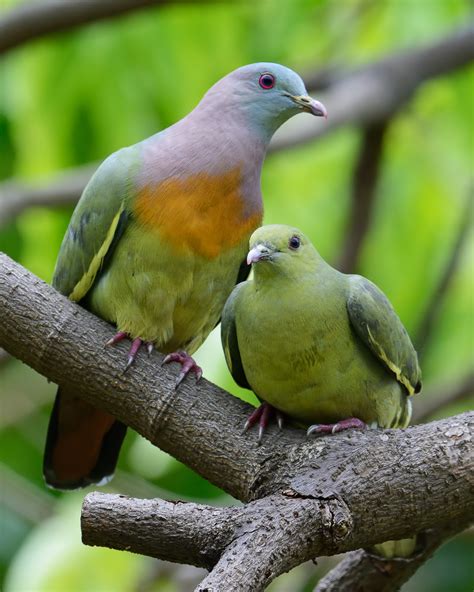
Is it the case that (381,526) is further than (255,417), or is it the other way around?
(255,417)

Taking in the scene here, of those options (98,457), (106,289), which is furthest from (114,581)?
(106,289)

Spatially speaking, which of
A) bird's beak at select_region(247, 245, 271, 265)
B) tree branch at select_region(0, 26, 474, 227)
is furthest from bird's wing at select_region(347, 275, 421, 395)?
tree branch at select_region(0, 26, 474, 227)

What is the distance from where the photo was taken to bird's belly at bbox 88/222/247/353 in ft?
11.9

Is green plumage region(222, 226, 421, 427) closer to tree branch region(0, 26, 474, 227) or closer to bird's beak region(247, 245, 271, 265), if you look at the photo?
bird's beak region(247, 245, 271, 265)

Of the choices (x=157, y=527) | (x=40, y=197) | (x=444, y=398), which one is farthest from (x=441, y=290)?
(x=157, y=527)

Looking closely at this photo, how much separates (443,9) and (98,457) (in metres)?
3.27

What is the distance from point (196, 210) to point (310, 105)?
55 centimetres

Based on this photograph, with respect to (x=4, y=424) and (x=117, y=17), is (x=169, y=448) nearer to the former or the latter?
(x=117, y=17)

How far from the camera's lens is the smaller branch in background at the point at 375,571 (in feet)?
11.7

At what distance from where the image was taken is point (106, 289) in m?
3.71

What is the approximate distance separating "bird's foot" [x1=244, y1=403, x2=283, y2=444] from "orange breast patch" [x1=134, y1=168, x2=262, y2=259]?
57 cm

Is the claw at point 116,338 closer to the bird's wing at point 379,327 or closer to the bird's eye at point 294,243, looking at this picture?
the bird's eye at point 294,243

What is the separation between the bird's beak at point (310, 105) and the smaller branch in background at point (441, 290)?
2.19 meters

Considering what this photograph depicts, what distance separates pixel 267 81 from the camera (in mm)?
3820
